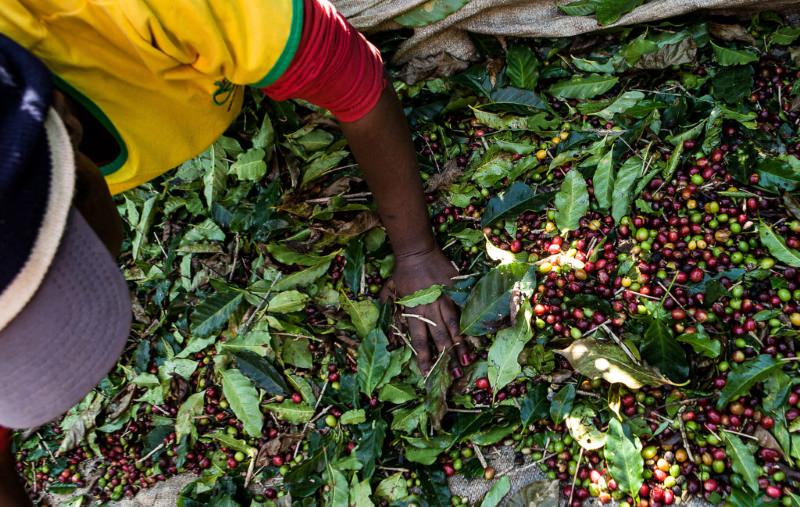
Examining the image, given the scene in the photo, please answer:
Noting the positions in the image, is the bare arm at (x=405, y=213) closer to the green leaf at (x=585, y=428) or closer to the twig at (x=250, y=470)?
the green leaf at (x=585, y=428)

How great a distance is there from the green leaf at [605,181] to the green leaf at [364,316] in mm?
873

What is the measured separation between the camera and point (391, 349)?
208cm

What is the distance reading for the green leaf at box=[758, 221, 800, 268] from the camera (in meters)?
1.67

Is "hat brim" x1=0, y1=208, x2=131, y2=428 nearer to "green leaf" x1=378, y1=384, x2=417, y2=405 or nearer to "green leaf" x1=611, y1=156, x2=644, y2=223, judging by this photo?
"green leaf" x1=378, y1=384, x2=417, y2=405

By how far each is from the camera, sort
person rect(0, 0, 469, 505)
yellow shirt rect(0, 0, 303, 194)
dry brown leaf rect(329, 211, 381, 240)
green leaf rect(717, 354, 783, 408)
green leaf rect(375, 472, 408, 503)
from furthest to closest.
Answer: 1. dry brown leaf rect(329, 211, 381, 240)
2. green leaf rect(375, 472, 408, 503)
3. green leaf rect(717, 354, 783, 408)
4. yellow shirt rect(0, 0, 303, 194)
5. person rect(0, 0, 469, 505)

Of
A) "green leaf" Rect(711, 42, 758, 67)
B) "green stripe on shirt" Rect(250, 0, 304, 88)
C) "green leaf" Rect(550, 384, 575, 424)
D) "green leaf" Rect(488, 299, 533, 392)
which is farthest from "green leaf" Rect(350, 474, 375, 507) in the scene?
"green leaf" Rect(711, 42, 758, 67)

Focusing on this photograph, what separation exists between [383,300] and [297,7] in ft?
3.65

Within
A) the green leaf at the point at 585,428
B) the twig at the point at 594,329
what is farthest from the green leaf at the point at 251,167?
the green leaf at the point at 585,428

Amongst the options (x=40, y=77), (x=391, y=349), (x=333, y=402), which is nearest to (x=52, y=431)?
(x=333, y=402)

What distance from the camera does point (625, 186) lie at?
1.92 metres

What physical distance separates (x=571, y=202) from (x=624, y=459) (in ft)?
2.70

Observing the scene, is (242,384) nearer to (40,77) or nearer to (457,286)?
(457,286)

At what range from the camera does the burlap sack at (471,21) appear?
2.03 meters

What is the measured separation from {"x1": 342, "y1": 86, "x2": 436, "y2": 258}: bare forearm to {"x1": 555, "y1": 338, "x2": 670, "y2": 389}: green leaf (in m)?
0.60
